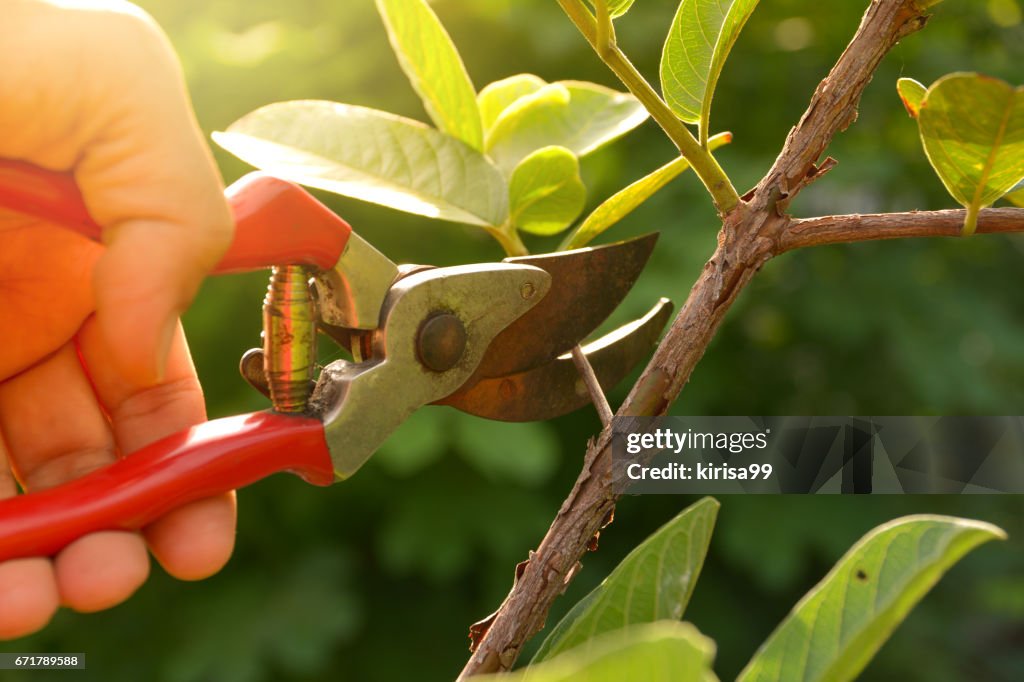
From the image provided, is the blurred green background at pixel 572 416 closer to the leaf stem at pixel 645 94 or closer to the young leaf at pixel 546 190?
the young leaf at pixel 546 190

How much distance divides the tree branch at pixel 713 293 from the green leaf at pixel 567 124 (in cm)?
17

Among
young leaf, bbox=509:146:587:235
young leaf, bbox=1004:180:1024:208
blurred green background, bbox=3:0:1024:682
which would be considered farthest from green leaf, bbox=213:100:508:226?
blurred green background, bbox=3:0:1024:682

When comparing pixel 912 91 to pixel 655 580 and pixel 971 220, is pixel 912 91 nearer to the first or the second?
pixel 971 220

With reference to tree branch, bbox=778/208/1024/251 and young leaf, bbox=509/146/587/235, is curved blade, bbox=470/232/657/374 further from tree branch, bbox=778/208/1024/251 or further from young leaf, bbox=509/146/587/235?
tree branch, bbox=778/208/1024/251

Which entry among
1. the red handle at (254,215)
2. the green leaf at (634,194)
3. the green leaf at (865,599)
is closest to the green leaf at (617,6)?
the green leaf at (634,194)

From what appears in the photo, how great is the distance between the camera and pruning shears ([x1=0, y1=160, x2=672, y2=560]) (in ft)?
2.14

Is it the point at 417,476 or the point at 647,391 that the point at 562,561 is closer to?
Answer: the point at 647,391

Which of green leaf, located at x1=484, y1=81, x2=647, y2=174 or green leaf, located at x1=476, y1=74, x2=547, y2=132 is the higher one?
green leaf, located at x1=476, y1=74, x2=547, y2=132

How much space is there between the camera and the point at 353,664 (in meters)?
2.56

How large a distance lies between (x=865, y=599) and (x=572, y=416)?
2285 mm

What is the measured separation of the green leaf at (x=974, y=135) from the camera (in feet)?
1.72

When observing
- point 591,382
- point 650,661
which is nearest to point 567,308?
point 591,382

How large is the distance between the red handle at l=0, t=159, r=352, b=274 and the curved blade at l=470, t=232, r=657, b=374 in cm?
16

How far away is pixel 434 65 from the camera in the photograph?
713 mm
